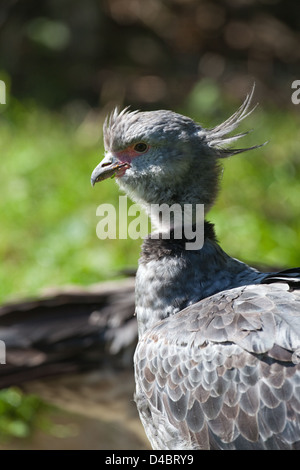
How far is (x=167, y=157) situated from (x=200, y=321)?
0.51 metres

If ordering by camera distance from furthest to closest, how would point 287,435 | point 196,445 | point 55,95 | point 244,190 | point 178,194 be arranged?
point 55,95 → point 244,190 → point 178,194 → point 196,445 → point 287,435

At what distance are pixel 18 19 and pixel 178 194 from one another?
3836 mm

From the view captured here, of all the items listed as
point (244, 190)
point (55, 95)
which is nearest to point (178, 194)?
point (244, 190)

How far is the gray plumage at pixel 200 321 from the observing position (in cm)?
202

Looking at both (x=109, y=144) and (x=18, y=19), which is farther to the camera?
(x=18, y=19)

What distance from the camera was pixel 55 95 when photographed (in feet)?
18.3

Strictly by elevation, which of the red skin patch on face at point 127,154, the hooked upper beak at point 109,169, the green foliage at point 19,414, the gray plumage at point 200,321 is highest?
the red skin patch on face at point 127,154

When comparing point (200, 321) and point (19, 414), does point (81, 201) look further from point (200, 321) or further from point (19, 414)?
point (200, 321)

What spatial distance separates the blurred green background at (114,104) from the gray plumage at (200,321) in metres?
1.40

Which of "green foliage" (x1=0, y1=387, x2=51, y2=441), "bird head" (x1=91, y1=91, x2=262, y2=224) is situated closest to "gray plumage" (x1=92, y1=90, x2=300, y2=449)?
"bird head" (x1=91, y1=91, x2=262, y2=224)

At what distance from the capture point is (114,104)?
5.48 m

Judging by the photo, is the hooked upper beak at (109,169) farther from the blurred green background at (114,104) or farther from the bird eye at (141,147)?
the blurred green background at (114,104)

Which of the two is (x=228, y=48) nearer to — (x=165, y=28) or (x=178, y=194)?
(x=165, y=28)

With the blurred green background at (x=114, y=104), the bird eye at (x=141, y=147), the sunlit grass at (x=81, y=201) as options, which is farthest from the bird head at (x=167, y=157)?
the blurred green background at (x=114, y=104)
